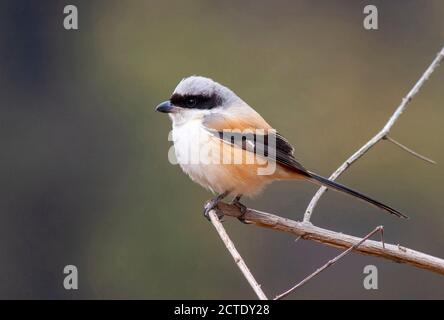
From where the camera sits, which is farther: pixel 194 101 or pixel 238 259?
pixel 194 101

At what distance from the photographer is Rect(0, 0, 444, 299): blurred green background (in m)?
10.5

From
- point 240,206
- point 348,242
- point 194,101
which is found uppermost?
point 194,101

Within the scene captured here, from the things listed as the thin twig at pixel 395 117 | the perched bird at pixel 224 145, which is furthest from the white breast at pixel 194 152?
the thin twig at pixel 395 117

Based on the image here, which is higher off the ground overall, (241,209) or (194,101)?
(194,101)

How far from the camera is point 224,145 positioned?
408 cm

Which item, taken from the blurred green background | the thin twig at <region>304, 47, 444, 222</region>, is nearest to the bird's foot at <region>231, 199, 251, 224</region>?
the thin twig at <region>304, 47, 444, 222</region>

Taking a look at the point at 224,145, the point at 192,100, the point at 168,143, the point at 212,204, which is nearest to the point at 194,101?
the point at 192,100

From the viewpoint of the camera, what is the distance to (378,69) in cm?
1187

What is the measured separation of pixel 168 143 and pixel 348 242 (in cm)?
736

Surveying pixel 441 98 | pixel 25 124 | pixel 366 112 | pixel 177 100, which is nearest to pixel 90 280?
pixel 25 124

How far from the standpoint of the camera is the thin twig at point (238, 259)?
2846 millimetres

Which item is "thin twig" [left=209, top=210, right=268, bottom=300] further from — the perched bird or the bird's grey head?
the bird's grey head

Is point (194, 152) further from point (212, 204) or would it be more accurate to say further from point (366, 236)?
point (366, 236)

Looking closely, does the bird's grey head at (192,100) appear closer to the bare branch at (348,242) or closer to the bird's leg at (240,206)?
the bird's leg at (240,206)
